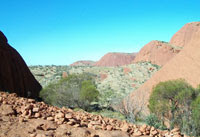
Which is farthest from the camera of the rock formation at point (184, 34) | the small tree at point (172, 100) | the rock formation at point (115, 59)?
the rock formation at point (115, 59)

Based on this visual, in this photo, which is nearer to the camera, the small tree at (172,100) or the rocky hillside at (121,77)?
the small tree at (172,100)

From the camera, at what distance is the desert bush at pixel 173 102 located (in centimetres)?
1268

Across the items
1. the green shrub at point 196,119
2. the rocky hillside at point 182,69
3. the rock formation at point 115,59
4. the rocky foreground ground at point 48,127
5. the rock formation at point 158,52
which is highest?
the rock formation at point 115,59

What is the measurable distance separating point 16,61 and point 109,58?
318 ft

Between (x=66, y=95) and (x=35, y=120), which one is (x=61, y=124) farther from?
(x=66, y=95)

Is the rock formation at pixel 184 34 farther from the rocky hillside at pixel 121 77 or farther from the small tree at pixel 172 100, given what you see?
the small tree at pixel 172 100

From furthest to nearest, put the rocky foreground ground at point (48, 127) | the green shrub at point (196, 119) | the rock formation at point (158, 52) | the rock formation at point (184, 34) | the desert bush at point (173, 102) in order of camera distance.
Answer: the rock formation at point (184, 34) < the rock formation at point (158, 52) < the desert bush at point (173, 102) < the green shrub at point (196, 119) < the rocky foreground ground at point (48, 127)

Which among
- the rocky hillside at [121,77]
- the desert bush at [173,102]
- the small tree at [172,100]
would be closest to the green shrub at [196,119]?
the desert bush at [173,102]

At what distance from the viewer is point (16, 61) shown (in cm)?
2084

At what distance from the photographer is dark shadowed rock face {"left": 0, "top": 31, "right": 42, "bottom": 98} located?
18.2m

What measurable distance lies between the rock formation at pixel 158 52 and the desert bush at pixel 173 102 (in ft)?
125

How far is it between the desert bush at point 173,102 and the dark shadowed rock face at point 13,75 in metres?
13.1

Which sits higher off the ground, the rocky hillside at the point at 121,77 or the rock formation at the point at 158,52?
the rock formation at the point at 158,52

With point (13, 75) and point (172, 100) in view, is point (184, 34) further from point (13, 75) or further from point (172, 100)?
point (13, 75)
